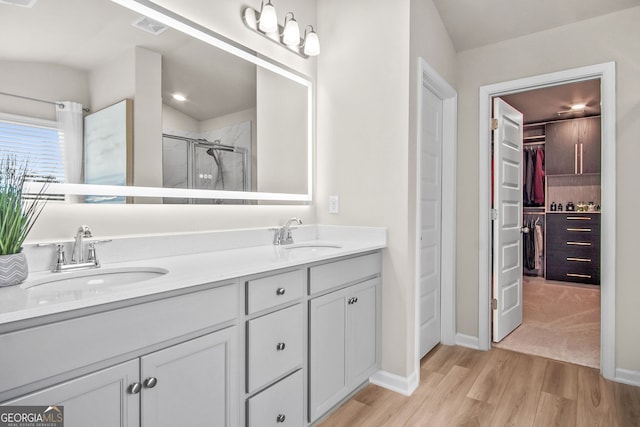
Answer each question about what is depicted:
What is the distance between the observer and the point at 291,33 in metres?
2.17

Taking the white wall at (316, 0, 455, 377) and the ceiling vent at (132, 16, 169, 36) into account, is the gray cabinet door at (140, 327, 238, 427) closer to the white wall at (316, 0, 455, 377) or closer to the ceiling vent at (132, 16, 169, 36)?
the white wall at (316, 0, 455, 377)

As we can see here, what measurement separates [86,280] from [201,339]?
19.3 inches

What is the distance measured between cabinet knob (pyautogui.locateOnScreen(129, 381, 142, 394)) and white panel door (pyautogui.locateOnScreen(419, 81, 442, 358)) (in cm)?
197

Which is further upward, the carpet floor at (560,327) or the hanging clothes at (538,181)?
the hanging clothes at (538,181)

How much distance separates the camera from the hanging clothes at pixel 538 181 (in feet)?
18.1

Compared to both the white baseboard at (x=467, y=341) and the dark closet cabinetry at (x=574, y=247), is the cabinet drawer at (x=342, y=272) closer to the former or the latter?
the white baseboard at (x=467, y=341)

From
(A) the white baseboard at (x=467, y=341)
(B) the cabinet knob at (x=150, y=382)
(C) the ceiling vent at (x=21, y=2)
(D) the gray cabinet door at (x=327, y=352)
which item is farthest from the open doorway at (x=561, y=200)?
(C) the ceiling vent at (x=21, y=2)

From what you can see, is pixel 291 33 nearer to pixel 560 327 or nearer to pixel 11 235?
pixel 11 235

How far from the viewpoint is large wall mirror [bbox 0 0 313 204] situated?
1270 mm

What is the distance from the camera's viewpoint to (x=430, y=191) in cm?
267

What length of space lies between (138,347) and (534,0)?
117 inches

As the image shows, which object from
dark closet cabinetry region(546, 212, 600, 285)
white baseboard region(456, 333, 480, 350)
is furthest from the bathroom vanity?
dark closet cabinetry region(546, 212, 600, 285)

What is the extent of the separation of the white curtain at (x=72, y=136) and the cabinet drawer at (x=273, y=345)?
35.7 inches

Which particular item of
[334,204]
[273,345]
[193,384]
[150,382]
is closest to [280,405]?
[273,345]
